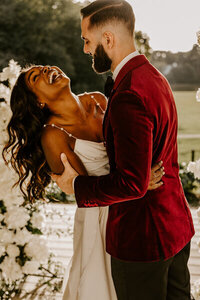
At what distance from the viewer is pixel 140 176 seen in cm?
119

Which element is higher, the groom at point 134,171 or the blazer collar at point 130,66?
the blazer collar at point 130,66

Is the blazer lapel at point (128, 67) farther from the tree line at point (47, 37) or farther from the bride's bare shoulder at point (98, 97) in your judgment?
the tree line at point (47, 37)

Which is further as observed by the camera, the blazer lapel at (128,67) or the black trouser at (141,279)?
the black trouser at (141,279)

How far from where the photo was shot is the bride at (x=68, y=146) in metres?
1.73

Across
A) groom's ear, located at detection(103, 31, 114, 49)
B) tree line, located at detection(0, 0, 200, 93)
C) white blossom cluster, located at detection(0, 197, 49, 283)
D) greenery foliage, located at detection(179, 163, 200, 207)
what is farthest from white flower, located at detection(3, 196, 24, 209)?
tree line, located at detection(0, 0, 200, 93)

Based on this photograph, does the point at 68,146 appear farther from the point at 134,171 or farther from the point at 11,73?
the point at 11,73

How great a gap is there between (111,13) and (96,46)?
0.42 feet

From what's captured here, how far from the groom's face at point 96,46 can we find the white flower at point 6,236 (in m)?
1.15

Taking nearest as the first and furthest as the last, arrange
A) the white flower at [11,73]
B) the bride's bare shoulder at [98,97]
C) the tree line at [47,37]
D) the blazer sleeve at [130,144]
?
the blazer sleeve at [130,144] → the bride's bare shoulder at [98,97] → the white flower at [11,73] → the tree line at [47,37]

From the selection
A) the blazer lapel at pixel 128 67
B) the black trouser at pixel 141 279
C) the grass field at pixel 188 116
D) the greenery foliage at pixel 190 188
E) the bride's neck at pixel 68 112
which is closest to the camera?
the blazer lapel at pixel 128 67

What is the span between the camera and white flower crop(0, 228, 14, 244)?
208 cm

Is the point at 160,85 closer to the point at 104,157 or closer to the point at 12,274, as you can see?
the point at 104,157

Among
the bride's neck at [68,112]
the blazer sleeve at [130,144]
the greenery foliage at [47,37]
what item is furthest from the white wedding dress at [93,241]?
the greenery foliage at [47,37]

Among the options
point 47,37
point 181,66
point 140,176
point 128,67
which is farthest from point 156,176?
point 47,37
